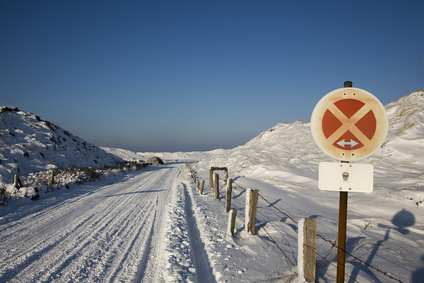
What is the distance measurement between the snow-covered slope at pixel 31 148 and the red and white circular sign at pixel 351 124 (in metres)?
20.2

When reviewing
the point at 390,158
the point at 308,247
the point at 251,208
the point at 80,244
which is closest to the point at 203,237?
the point at 251,208

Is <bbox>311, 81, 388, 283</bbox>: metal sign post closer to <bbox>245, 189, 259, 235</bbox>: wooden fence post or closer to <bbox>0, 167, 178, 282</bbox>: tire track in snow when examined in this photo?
<bbox>245, 189, 259, 235</bbox>: wooden fence post

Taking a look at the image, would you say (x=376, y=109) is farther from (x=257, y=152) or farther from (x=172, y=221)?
(x=257, y=152)

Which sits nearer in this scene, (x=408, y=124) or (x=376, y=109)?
(x=376, y=109)

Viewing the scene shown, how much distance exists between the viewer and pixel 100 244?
5.59 metres

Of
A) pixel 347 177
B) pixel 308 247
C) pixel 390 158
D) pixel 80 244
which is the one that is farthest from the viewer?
pixel 390 158

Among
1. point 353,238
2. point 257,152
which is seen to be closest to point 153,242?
point 353,238

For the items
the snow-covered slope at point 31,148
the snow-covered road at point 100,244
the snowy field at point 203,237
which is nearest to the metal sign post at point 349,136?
the snowy field at point 203,237

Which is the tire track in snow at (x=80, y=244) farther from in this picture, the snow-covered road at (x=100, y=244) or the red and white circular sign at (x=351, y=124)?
the red and white circular sign at (x=351, y=124)

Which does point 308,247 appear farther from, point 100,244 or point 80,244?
point 80,244

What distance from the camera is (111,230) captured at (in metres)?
6.67

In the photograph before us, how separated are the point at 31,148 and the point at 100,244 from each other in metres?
26.4

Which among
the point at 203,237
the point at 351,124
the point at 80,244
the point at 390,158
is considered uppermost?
the point at 390,158

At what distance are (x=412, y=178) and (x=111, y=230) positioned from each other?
44.4ft
